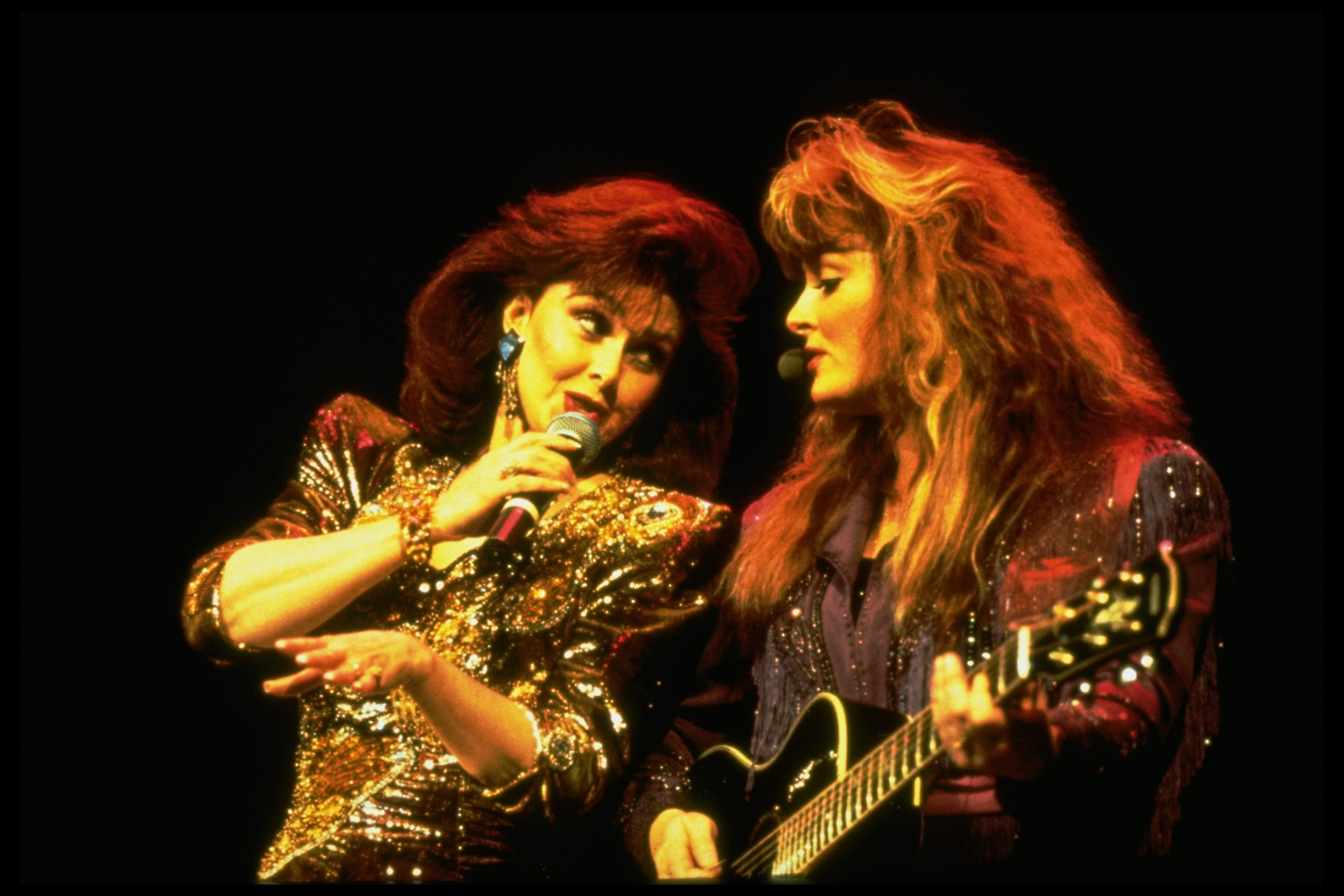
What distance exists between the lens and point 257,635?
93.0 inches

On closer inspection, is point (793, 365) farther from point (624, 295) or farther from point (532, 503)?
point (532, 503)

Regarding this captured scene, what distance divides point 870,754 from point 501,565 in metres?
0.65

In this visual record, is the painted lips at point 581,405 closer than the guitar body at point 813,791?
No

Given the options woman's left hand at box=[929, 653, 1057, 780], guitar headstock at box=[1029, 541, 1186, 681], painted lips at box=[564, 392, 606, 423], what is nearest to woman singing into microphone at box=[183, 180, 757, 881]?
painted lips at box=[564, 392, 606, 423]

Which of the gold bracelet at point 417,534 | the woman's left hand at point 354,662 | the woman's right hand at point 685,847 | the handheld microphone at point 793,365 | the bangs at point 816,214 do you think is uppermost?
the bangs at point 816,214

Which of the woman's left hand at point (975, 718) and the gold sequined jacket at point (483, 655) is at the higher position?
the woman's left hand at point (975, 718)

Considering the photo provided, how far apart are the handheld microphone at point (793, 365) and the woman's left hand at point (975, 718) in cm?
92

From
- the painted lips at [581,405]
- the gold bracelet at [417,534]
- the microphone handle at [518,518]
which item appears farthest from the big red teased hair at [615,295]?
the microphone handle at [518,518]

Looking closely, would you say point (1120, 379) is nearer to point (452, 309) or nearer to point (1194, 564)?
point (1194, 564)

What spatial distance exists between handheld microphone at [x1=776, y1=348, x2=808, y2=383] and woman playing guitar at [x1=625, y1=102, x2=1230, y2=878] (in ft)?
0.16

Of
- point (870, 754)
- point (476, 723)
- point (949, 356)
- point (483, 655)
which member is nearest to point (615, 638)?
point (483, 655)

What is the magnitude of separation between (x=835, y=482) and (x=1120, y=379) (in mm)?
564

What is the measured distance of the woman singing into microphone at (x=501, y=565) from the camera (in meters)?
2.32

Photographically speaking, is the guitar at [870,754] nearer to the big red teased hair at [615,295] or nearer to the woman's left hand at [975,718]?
the woman's left hand at [975,718]
